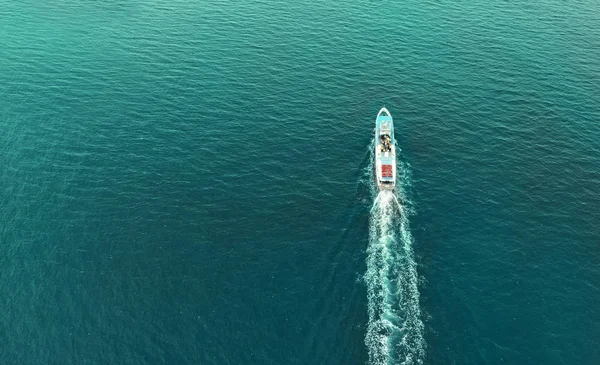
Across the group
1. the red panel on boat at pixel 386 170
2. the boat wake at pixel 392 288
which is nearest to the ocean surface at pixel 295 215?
the boat wake at pixel 392 288

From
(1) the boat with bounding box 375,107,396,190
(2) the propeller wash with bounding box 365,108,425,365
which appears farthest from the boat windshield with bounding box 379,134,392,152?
(2) the propeller wash with bounding box 365,108,425,365

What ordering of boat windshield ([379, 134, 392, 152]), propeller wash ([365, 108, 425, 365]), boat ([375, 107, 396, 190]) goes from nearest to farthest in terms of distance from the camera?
propeller wash ([365, 108, 425, 365]) < boat ([375, 107, 396, 190]) < boat windshield ([379, 134, 392, 152])

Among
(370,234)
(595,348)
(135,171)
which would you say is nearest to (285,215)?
(370,234)

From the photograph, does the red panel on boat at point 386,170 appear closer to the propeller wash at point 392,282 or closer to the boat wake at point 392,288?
the propeller wash at point 392,282

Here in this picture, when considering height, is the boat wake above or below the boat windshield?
below

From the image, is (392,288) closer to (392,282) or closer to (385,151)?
(392,282)

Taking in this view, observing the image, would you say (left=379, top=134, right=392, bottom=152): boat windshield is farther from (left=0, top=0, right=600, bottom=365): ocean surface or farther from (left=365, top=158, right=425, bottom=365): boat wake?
(left=365, top=158, right=425, bottom=365): boat wake

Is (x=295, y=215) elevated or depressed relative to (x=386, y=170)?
depressed

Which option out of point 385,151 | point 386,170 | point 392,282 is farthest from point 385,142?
point 392,282
